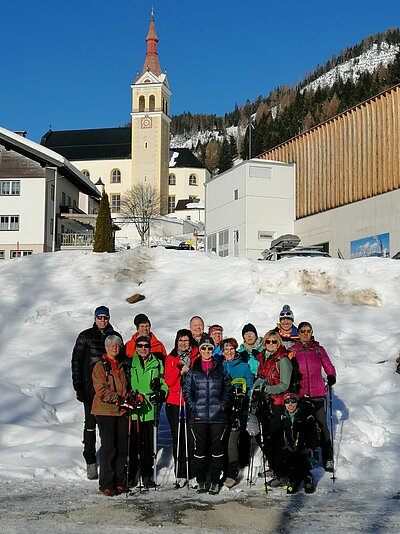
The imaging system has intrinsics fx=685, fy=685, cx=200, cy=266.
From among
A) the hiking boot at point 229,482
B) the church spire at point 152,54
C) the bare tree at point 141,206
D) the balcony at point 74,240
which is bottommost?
the hiking boot at point 229,482

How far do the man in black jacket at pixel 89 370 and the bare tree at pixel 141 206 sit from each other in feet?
246

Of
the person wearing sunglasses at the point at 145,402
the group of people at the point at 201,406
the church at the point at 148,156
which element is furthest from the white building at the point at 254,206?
the church at the point at 148,156

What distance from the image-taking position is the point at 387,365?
12.4 m

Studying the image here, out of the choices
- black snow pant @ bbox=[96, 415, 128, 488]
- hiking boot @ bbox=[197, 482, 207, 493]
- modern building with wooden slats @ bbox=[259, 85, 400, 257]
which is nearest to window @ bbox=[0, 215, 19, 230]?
modern building with wooden slats @ bbox=[259, 85, 400, 257]

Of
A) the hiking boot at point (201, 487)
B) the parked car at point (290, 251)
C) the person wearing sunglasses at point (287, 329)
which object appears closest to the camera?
the hiking boot at point (201, 487)

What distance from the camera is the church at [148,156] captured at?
102 metres

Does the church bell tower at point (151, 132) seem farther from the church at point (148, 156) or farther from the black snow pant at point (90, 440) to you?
the black snow pant at point (90, 440)

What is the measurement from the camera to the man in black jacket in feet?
25.7

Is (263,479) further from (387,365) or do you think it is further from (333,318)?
(333,318)

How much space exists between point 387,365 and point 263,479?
17.4 feet

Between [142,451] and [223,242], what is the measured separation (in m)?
33.7

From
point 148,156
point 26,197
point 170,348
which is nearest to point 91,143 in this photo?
point 148,156

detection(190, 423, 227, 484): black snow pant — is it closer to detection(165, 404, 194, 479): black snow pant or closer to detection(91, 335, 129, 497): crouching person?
detection(165, 404, 194, 479): black snow pant

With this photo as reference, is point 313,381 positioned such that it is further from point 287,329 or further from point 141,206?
point 141,206
